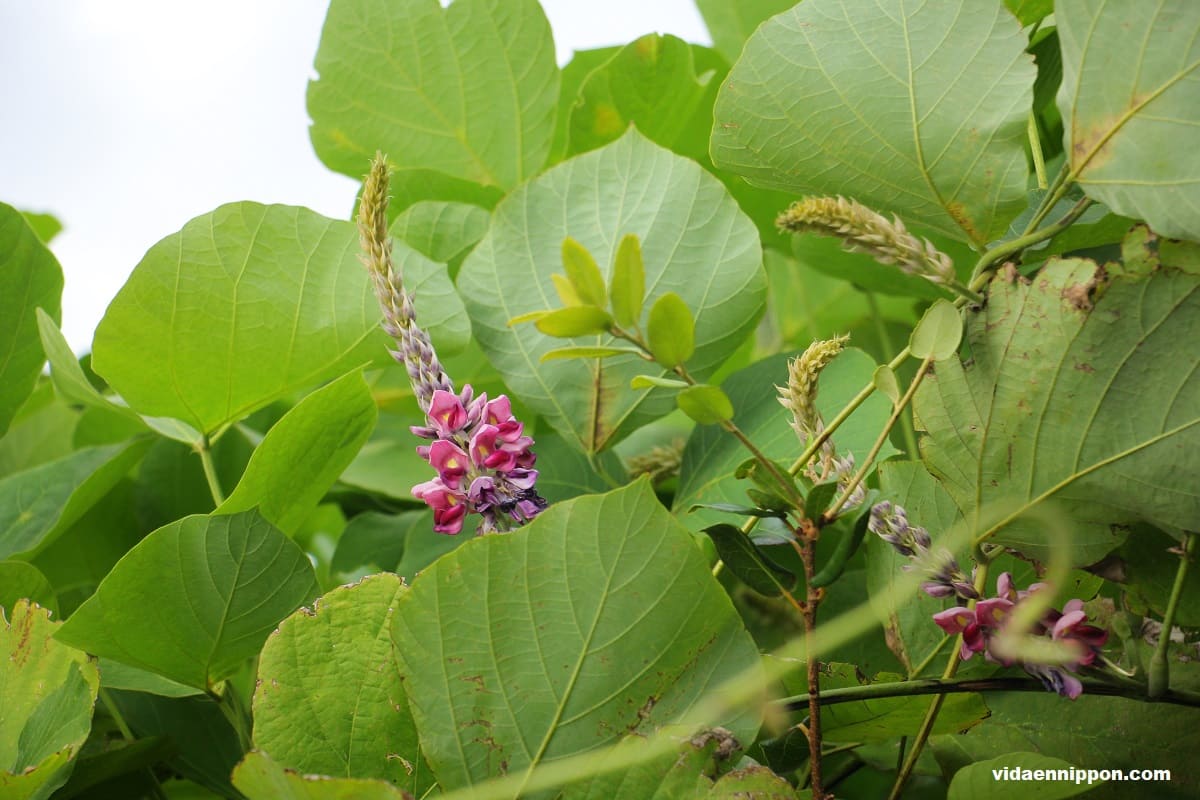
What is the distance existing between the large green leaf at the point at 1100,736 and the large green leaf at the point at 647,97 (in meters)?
0.24

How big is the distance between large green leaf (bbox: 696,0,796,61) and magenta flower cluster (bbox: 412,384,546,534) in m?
0.27

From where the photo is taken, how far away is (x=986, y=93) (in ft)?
0.78

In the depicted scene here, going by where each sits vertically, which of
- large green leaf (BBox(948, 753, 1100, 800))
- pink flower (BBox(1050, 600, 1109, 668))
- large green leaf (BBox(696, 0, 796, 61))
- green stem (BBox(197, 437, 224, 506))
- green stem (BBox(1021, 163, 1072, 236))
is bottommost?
large green leaf (BBox(948, 753, 1100, 800))

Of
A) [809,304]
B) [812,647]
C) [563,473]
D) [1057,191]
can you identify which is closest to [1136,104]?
[1057,191]

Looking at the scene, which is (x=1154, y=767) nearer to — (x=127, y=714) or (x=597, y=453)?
(x=597, y=453)

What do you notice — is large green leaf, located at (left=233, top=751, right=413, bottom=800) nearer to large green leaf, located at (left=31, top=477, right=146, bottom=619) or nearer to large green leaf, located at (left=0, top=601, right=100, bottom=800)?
large green leaf, located at (left=0, top=601, right=100, bottom=800)

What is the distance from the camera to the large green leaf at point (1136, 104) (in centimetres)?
21

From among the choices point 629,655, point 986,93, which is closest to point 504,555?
point 629,655

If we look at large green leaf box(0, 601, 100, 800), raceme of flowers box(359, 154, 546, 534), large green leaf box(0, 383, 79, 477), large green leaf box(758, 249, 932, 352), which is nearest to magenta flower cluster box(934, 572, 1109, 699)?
raceme of flowers box(359, 154, 546, 534)

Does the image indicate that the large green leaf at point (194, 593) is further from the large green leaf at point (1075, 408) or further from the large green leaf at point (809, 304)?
the large green leaf at point (809, 304)

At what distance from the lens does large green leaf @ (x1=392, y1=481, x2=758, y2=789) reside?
214mm

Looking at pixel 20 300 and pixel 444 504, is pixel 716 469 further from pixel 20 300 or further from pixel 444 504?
pixel 20 300

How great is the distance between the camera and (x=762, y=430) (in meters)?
0.34

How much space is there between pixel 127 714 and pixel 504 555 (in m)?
0.25
